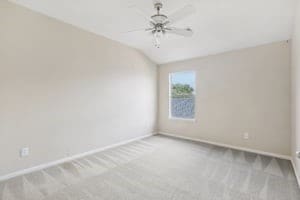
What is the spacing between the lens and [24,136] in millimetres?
2682

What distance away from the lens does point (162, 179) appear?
245cm

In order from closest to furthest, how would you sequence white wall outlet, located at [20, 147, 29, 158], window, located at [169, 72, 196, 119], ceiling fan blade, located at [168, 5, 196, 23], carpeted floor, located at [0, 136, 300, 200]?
ceiling fan blade, located at [168, 5, 196, 23] < carpeted floor, located at [0, 136, 300, 200] < white wall outlet, located at [20, 147, 29, 158] < window, located at [169, 72, 196, 119]

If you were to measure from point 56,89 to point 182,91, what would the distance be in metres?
3.34

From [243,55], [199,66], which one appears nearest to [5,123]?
[199,66]

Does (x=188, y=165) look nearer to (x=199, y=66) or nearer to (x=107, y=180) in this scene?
(x=107, y=180)

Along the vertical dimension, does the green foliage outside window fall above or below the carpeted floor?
above

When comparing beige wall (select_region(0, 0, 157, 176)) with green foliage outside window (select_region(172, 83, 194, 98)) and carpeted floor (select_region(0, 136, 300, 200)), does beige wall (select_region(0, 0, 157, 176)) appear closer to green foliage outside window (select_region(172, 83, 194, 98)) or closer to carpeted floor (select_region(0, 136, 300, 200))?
carpeted floor (select_region(0, 136, 300, 200))

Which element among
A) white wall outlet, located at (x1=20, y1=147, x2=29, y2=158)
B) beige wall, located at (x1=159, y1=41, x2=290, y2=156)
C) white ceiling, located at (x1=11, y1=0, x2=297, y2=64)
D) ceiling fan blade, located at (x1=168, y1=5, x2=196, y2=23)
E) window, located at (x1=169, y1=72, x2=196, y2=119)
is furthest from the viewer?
window, located at (x1=169, y1=72, x2=196, y2=119)

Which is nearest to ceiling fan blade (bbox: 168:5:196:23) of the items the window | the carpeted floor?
the carpeted floor

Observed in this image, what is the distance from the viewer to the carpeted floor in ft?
6.80

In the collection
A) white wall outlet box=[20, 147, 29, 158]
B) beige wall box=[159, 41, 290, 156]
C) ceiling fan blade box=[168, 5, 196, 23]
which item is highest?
ceiling fan blade box=[168, 5, 196, 23]

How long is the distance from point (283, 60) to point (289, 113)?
105 centimetres

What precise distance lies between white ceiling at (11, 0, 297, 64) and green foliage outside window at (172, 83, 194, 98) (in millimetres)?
1274

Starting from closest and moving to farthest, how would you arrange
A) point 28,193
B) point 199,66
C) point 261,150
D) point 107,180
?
point 28,193 → point 107,180 → point 261,150 → point 199,66
